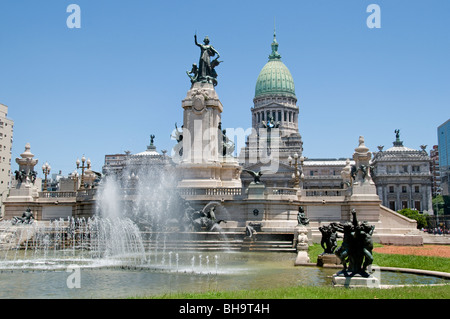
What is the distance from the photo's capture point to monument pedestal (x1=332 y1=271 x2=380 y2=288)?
42.1 ft

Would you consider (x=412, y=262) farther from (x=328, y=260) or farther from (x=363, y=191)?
(x=363, y=191)

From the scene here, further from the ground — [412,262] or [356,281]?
[356,281]

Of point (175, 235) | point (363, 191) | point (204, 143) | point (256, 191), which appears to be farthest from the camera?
point (204, 143)

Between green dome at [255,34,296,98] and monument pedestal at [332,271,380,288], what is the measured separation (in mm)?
128752

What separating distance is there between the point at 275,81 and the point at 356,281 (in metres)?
131

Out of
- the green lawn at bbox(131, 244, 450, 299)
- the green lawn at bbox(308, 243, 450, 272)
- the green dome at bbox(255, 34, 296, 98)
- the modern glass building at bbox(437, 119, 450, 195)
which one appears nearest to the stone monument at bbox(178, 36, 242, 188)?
the green lawn at bbox(308, 243, 450, 272)

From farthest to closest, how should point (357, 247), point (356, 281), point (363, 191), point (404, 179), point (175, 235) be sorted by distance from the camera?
point (404, 179)
point (363, 191)
point (175, 235)
point (357, 247)
point (356, 281)

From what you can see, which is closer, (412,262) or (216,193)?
(412,262)

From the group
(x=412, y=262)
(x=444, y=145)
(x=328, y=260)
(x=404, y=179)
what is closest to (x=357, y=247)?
(x=328, y=260)

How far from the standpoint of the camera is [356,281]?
510 inches

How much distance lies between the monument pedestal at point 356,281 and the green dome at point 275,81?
129 metres

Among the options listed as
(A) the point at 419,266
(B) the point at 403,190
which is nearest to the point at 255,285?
(A) the point at 419,266
